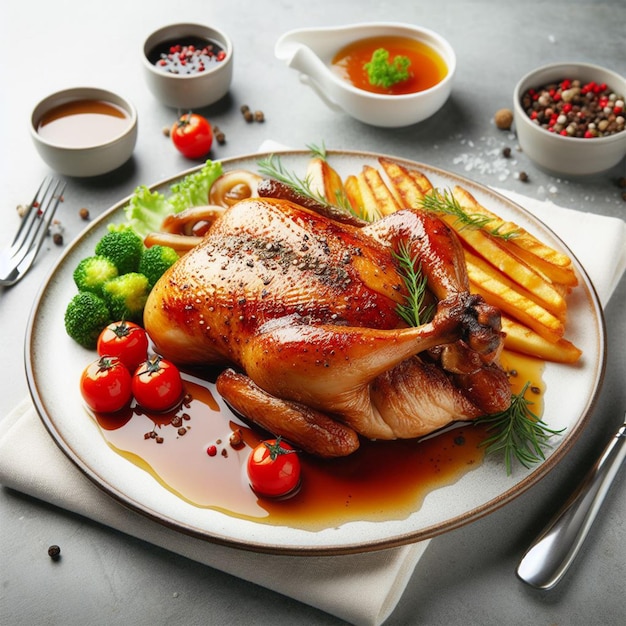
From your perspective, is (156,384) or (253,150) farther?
(253,150)

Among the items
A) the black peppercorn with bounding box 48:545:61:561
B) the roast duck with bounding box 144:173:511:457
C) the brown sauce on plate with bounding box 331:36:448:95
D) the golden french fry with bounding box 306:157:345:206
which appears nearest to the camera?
the roast duck with bounding box 144:173:511:457

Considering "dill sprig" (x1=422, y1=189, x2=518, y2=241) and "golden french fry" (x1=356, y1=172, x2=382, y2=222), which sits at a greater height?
"dill sprig" (x1=422, y1=189, x2=518, y2=241)

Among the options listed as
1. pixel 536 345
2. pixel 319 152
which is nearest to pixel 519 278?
pixel 536 345

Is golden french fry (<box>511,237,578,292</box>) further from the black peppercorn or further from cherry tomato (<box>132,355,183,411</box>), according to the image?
the black peppercorn

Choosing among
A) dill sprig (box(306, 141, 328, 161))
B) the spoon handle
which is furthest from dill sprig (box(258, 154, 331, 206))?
the spoon handle

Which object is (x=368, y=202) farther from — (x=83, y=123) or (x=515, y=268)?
(x=83, y=123)

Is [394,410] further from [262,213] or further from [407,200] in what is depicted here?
[407,200]
